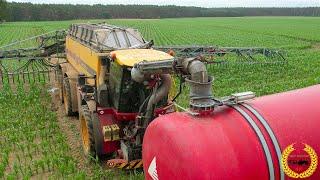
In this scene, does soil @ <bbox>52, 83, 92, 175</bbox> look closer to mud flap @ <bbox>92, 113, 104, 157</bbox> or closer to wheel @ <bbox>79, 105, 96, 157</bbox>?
wheel @ <bbox>79, 105, 96, 157</bbox>

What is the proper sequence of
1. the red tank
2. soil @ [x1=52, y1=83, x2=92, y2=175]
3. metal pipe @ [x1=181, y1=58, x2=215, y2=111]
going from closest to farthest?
the red tank
metal pipe @ [x1=181, y1=58, x2=215, y2=111]
soil @ [x1=52, y1=83, x2=92, y2=175]

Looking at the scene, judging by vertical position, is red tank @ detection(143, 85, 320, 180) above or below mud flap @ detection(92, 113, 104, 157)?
above

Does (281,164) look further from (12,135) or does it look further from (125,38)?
(12,135)

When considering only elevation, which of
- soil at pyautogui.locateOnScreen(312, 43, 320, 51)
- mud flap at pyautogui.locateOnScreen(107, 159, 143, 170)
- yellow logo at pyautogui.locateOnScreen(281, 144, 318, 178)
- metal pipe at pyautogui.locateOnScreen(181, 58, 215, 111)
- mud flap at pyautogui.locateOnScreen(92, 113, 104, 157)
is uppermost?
metal pipe at pyautogui.locateOnScreen(181, 58, 215, 111)

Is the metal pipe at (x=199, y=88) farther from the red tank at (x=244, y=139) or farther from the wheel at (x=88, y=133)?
the wheel at (x=88, y=133)

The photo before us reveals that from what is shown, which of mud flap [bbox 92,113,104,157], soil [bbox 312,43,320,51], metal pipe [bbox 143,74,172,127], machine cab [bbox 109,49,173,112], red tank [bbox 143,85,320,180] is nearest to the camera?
red tank [bbox 143,85,320,180]

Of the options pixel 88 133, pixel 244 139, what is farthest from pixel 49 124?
pixel 244 139

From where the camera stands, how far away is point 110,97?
281 inches

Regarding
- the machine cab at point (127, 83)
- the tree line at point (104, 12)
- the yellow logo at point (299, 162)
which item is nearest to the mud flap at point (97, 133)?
the machine cab at point (127, 83)

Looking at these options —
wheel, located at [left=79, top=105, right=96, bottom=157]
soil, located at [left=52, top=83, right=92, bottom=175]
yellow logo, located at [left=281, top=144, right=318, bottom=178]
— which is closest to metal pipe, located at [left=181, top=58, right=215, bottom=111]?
yellow logo, located at [left=281, top=144, right=318, bottom=178]

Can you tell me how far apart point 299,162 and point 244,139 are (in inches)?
17.5

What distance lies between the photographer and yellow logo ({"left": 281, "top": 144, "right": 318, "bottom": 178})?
10.7 ft

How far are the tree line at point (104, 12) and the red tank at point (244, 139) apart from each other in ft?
233

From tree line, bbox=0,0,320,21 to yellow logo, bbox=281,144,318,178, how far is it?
71.4 metres
